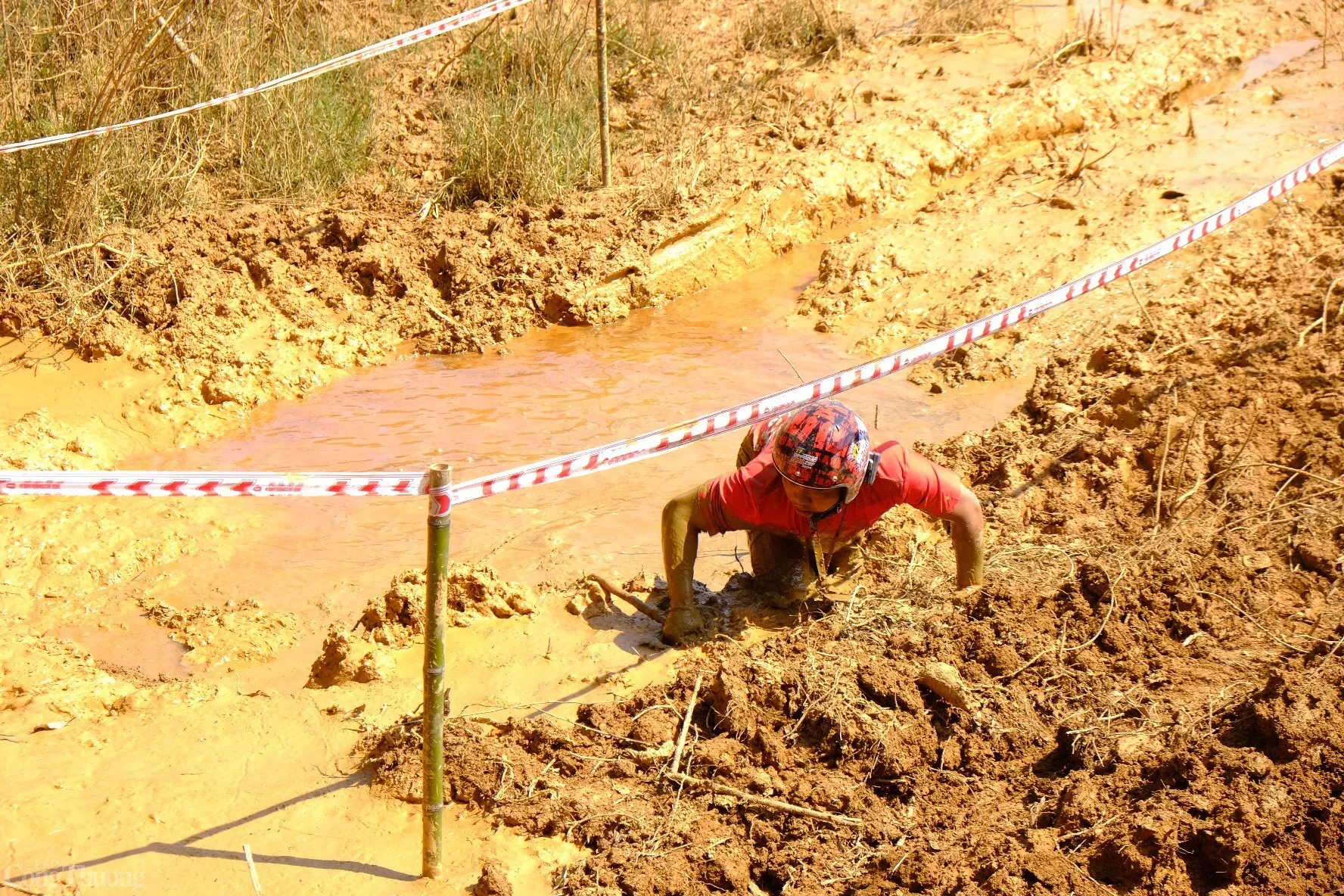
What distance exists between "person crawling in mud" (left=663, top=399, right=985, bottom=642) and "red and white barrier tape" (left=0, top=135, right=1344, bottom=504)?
211mm

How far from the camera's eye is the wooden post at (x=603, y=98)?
776cm

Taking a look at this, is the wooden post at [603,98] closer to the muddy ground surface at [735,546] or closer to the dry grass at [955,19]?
the muddy ground surface at [735,546]

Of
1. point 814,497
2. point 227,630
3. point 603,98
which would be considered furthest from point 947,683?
point 603,98

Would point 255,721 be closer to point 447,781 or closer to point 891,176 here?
point 447,781

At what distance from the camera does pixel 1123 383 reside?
5668 mm

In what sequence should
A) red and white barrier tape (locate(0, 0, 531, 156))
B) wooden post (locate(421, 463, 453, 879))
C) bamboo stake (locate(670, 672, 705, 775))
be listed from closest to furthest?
wooden post (locate(421, 463, 453, 879)), bamboo stake (locate(670, 672, 705, 775)), red and white barrier tape (locate(0, 0, 531, 156))

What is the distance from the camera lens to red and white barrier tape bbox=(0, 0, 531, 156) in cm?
642

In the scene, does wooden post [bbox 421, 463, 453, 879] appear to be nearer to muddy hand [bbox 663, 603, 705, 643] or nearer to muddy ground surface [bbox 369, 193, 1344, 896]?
muddy ground surface [bbox 369, 193, 1344, 896]

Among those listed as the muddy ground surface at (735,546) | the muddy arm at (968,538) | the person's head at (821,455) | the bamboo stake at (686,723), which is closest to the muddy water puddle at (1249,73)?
the muddy ground surface at (735,546)

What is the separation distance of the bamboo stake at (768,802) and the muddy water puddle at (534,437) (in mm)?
841

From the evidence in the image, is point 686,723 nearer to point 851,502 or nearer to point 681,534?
point 681,534

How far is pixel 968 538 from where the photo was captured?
3.95 meters

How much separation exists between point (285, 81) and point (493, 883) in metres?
5.74

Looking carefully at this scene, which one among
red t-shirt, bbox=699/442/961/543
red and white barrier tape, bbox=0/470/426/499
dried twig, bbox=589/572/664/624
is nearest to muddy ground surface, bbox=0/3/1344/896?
dried twig, bbox=589/572/664/624
